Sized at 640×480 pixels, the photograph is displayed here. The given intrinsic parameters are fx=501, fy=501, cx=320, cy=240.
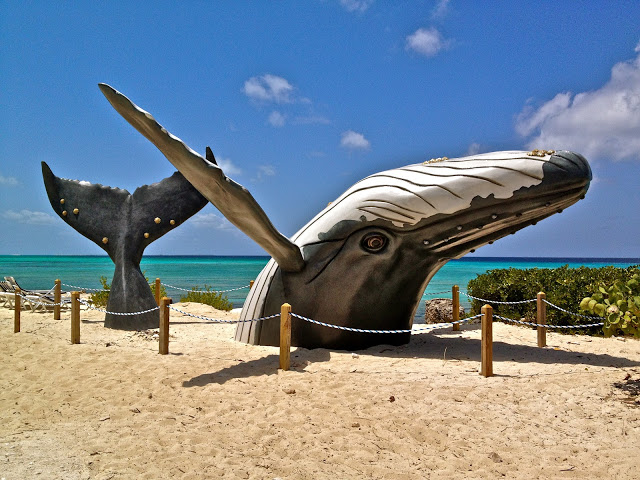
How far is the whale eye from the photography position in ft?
23.8

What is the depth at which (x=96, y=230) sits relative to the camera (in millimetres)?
10945

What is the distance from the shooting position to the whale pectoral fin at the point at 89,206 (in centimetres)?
1094

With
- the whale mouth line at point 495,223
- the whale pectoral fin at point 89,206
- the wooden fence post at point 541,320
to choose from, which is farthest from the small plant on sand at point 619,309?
the whale pectoral fin at point 89,206

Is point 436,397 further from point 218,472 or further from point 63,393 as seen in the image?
point 63,393

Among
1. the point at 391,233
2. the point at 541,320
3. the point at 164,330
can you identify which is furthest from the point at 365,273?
the point at 541,320

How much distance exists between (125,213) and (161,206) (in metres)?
0.82

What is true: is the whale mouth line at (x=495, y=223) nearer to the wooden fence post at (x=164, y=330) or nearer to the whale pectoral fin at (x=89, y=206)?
the wooden fence post at (x=164, y=330)

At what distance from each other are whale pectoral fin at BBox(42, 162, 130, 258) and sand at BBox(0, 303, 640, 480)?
3.75 m

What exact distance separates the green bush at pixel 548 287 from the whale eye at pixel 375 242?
5.45m

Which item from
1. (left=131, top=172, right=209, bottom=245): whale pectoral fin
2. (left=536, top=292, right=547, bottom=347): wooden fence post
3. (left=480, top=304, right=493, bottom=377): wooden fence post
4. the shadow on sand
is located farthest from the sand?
(left=131, top=172, right=209, bottom=245): whale pectoral fin

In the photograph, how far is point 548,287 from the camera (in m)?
11.3

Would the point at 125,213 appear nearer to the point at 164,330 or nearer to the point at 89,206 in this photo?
the point at 89,206

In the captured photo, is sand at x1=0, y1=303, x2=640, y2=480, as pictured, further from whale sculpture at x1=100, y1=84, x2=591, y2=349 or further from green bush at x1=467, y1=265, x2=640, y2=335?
green bush at x1=467, y1=265, x2=640, y2=335

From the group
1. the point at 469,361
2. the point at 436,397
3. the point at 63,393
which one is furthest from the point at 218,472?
the point at 469,361
